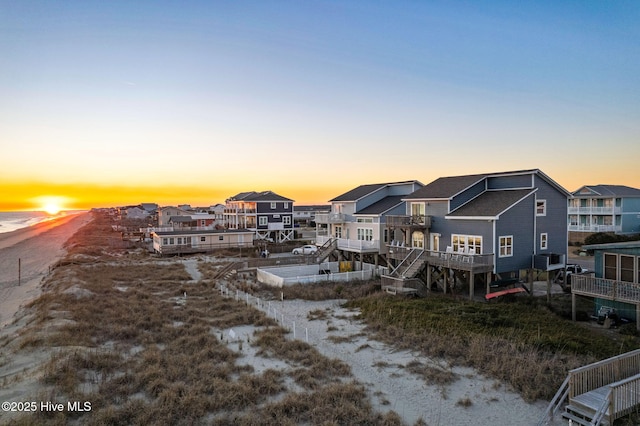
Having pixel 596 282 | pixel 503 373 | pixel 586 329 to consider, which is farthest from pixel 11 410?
pixel 596 282

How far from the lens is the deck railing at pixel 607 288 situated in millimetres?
16406

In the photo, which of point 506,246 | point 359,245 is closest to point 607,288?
point 506,246

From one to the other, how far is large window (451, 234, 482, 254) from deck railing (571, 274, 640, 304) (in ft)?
18.6

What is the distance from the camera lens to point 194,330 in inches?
680

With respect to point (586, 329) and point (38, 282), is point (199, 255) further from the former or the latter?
point (586, 329)

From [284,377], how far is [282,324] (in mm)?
6100

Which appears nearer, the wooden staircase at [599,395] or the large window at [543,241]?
the wooden staircase at [599,395]

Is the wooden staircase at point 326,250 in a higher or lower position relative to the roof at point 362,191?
lower

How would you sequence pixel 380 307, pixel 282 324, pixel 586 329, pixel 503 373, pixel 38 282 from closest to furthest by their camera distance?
pixel 503 373 → pixel 586 329 → pixel 282 324 → pixel 380 307 → pixel 38 282

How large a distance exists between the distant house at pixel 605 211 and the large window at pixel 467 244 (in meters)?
31.4

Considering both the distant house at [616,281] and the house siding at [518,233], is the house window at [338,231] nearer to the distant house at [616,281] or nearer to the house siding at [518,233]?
the house siding at [518,233]

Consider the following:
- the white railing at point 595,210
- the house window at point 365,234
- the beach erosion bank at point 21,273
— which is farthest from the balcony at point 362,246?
the white railing at point 595,210

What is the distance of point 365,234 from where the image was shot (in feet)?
114

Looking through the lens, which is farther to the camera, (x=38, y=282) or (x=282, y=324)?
(x=38, y=282)
